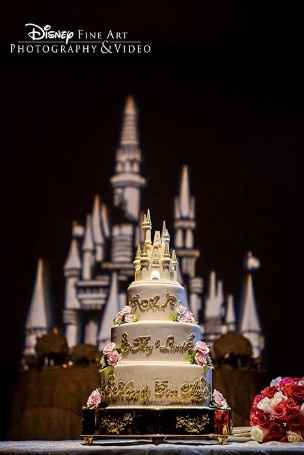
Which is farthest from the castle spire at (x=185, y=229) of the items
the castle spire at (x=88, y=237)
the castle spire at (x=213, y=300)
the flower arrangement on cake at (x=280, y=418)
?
the flower arrangement on cake at (x=280, y=418)

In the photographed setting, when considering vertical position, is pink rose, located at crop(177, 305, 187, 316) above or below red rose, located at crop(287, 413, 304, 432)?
above

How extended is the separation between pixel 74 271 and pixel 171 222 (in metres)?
1.70

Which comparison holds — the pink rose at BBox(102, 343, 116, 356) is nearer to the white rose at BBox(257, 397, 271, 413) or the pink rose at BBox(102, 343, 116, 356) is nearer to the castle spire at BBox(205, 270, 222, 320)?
the white rose at BBox(257, 397, 271, 413)

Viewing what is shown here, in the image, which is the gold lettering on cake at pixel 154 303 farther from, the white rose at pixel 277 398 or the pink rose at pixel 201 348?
the white rose at pixel 277 398

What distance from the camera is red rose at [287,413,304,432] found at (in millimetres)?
5945

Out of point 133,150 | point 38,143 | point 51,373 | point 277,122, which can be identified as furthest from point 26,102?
point 51,373

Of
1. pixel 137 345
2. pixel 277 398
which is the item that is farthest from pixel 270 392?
pixel 137 345

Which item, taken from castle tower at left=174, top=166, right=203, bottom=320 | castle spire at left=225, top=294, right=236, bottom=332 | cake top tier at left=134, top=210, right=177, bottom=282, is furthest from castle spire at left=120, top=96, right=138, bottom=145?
cake top tier at left=134, top=210, right=177, bottom=282

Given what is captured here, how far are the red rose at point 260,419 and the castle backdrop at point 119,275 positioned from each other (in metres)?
6.60

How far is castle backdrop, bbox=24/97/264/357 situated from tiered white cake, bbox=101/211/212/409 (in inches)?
231

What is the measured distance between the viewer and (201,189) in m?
13.2

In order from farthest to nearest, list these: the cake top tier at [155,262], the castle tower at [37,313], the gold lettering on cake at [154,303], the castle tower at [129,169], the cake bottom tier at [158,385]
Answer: the castle tower at [129,169] < the castle tower at [37,313] < the cake top tier at [155,262] < the gold lettering on cake at [154,303] < the cake bottom tier at [158,385]

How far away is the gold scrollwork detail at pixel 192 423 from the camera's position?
5.94 m

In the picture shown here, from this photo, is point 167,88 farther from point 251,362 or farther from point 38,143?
point 251,362
